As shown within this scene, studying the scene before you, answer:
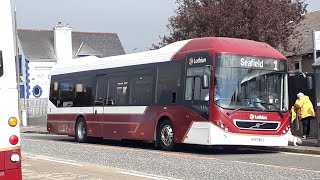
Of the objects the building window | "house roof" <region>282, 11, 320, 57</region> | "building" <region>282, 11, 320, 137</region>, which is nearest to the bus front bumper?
"building" <region>282, 11, 320, 137</region>

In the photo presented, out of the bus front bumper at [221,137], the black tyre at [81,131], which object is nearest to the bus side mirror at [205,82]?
the bus front bumper at [221,137]

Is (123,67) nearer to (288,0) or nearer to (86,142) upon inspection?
(86,142)

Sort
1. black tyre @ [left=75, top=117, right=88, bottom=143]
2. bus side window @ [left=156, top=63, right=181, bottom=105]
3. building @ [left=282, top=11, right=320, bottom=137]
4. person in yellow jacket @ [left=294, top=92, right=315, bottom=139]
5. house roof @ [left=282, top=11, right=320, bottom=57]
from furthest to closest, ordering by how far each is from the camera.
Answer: house roof @ [left=282, top=11, right=320, bottom=57] → black tyre @ [left=75, top=117, right=88, bottom=143] → building @ [left=282, top=11, right=320, bottom=137] → person in yellow jacket @ [left=294, top=92, right=315, bottom=139] → bus side window @ [left=156, top=63, right=181, bottom=105]

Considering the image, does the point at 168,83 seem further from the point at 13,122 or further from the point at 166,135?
the point at 13,122

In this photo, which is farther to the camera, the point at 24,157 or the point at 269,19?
the point at 269,19

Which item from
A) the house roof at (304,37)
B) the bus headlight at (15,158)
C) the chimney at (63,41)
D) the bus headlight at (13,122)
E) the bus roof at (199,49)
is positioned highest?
the chimney at (63,41)

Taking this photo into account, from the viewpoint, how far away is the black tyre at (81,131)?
850 inches

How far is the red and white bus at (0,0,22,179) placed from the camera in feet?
22.0

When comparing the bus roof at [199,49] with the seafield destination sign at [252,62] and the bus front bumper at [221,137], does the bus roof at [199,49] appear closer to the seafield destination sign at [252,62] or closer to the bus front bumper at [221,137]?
the seafield destination sign at [252,62]

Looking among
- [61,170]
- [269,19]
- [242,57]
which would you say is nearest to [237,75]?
[242,57]

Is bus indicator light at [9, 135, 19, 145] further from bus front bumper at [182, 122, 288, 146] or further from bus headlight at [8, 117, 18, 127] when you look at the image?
bus front bumper at [182, 122, 288, 146]

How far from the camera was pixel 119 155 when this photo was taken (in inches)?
621

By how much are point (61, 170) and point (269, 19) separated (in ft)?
44.1

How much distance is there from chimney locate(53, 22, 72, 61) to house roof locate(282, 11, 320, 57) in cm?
2572
